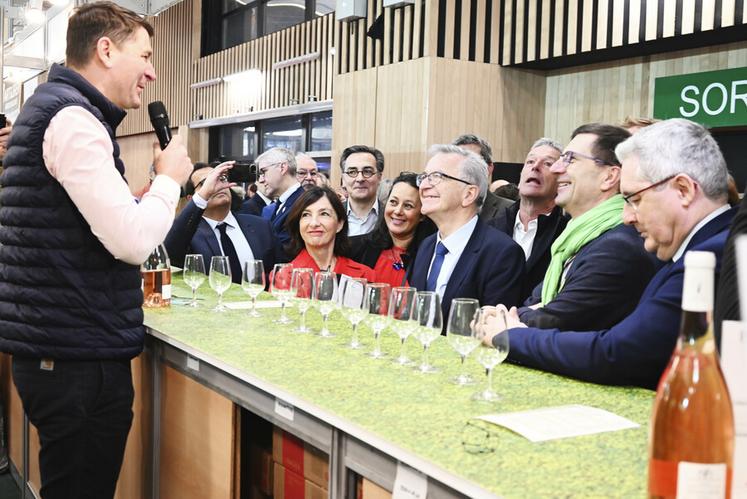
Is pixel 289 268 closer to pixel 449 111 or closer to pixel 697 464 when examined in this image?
pixel 697 464

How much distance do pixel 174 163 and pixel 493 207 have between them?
251 cm

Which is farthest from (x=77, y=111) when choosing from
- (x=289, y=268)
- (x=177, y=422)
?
(x=177, y=422)

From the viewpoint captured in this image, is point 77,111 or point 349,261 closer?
point 77,111

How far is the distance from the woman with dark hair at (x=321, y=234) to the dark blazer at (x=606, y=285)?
1404 millimetres

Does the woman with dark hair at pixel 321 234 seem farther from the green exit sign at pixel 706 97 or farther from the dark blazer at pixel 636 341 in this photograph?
the green exit sign at pixel 706 97

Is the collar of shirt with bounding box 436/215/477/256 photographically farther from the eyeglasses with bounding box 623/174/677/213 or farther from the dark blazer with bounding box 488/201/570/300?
the eyeglasses with bounding box 623/174/677/213

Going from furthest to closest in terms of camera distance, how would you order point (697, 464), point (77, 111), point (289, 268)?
1. point (289, 268)
2. point (77, 111)
3. point (697, 464)

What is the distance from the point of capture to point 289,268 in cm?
233

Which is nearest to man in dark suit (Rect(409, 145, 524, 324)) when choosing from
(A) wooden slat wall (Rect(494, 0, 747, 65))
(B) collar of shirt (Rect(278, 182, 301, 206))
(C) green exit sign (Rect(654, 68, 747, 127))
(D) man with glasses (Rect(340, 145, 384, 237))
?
(D) man with glasses (Rect(340, 145, 384, 237))

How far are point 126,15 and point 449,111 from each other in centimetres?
437

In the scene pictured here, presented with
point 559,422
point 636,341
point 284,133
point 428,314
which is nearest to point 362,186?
point 428,314

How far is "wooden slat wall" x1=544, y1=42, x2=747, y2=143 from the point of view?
17.0 ft

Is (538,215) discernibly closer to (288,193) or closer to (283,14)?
(288,193)

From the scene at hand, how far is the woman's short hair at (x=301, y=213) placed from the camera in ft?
11.1
